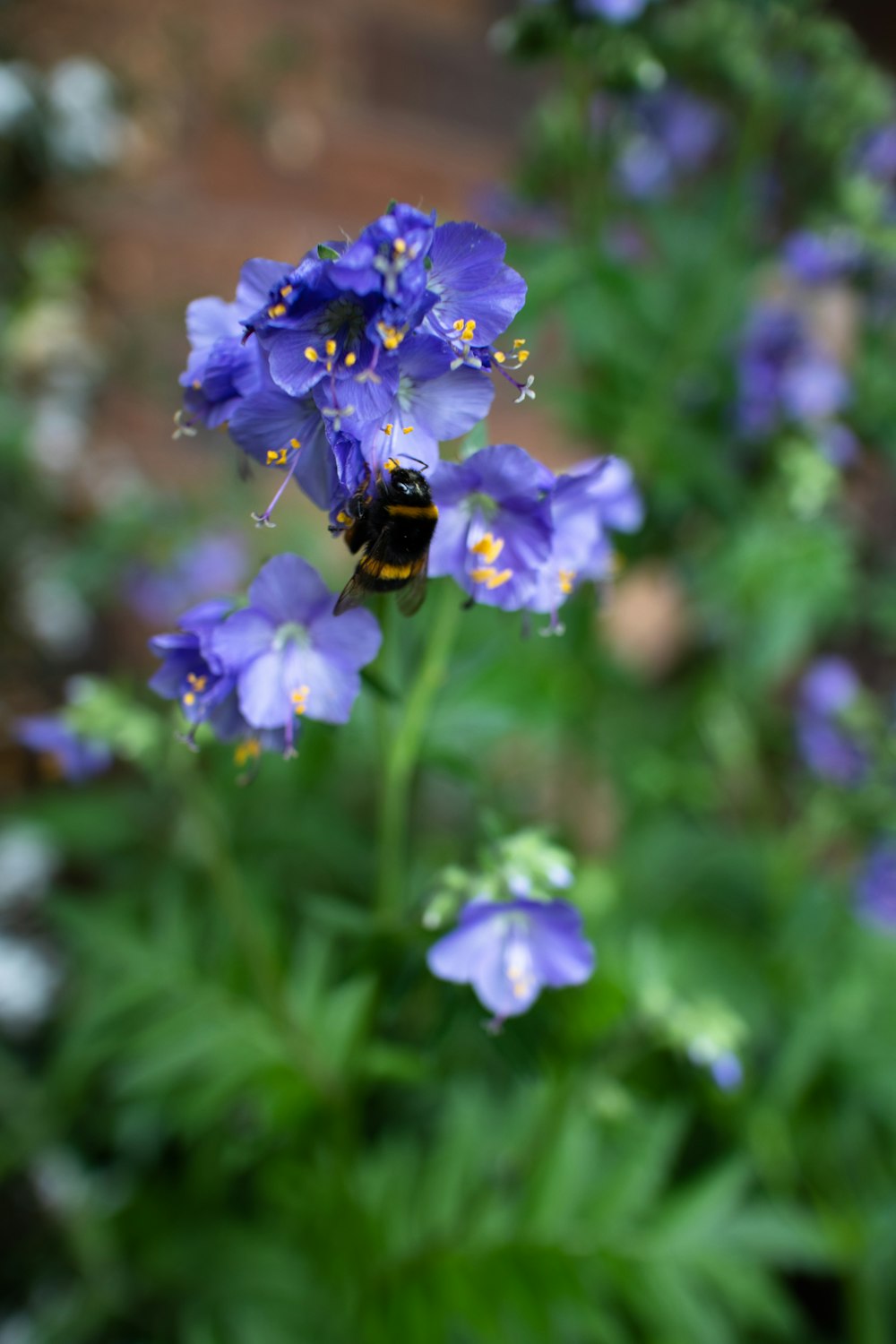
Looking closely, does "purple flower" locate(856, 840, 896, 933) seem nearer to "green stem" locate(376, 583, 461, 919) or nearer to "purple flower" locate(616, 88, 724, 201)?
"green stem" locate(376, 583, 461, 919)

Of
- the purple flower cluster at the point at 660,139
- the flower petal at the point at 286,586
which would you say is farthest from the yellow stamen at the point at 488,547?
the purple flower cluster at the point at 660,139

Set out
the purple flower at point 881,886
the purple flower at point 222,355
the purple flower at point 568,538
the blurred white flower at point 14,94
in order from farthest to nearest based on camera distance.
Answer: the blurred white flower at point 14,94 → the purple flower at point 881,886 → the purple flower at point 568,538 → the purple flower at point 222,355

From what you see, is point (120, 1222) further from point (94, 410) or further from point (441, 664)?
point (94, 410)

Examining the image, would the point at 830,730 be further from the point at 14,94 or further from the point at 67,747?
the point at 14,94

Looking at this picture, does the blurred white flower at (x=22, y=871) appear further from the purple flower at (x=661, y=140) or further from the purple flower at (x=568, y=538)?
the purple flower at (x=661, y=140)

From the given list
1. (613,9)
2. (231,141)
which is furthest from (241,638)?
(231,141)
